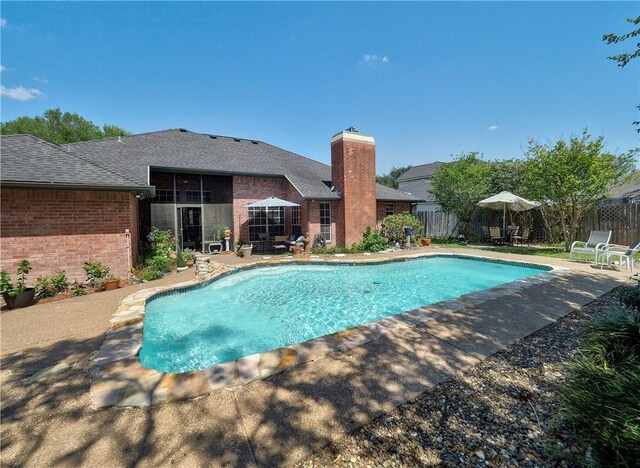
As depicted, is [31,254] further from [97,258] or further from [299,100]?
[299,100]

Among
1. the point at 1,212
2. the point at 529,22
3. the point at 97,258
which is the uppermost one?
the point at 529,22

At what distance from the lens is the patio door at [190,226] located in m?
13.0

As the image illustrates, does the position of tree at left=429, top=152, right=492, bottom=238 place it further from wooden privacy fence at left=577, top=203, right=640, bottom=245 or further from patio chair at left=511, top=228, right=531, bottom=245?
wooden privacy fence at left=577, top=203, right=640, bottom=245

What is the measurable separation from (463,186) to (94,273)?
18181 millimetres

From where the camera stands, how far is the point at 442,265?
36.0ft

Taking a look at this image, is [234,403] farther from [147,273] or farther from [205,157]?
[205,157]

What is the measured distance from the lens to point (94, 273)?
7152 millimetres

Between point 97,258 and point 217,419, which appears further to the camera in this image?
point 97,258

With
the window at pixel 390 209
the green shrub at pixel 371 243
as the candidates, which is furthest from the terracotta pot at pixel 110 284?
the window at pixel 390 209

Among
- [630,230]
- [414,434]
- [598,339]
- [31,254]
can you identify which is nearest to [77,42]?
[31,254]

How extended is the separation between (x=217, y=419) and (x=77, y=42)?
1536 cm

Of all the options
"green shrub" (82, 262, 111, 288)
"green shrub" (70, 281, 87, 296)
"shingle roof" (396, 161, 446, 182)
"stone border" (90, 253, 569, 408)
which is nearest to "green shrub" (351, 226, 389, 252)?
"stone border" (90, 253, 569, 408)

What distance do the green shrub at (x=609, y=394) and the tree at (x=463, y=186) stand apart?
14767mm

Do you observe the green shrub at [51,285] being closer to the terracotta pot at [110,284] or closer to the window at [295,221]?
the terracotta pot at [110,284]
